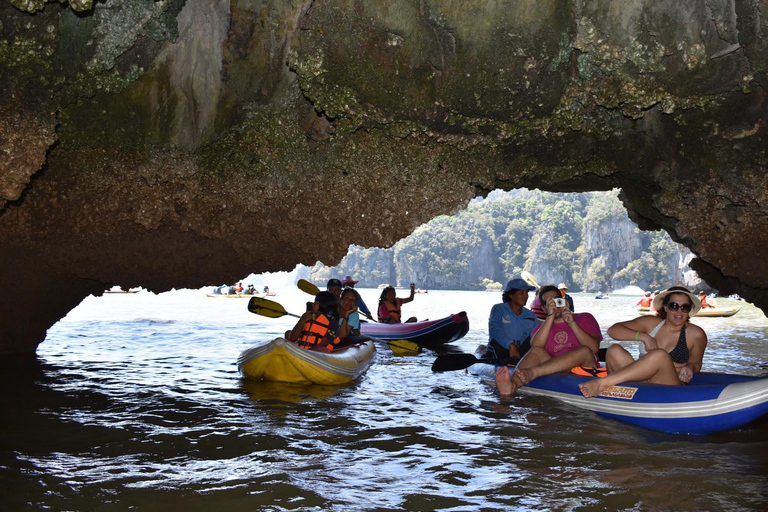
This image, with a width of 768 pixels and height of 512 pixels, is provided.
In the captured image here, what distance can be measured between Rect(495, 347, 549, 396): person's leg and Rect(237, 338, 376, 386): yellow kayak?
6.46ft

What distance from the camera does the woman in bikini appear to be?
5152 mm

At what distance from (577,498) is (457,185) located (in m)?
4.28

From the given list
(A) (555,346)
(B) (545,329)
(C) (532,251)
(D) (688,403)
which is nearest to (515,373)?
(A) (555,346)

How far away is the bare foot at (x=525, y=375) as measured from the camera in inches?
246

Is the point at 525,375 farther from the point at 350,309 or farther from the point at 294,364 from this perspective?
the point at 350,309

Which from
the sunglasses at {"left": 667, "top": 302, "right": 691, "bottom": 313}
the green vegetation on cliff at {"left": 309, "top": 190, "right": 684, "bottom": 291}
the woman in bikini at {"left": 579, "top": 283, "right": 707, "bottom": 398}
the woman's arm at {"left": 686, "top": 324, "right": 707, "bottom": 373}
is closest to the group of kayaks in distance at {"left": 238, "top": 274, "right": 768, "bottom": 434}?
the woman in bikini at {"left": 579, "top": 283, "right": 707, "bottom": 398}

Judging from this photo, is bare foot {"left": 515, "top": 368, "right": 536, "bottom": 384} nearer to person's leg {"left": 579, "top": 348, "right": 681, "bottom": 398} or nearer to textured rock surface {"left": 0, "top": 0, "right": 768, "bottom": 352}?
person's leg {"left": 579, "top": 348, "right": 681, "bottom": 398}

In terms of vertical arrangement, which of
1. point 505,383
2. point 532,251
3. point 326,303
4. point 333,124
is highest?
point 532,251

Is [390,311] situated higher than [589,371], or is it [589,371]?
[390,311]

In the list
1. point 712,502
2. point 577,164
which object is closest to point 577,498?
point 712,502

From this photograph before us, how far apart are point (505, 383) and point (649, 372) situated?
1.61 m

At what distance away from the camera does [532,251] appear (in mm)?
92750

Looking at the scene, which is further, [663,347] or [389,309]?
[389,309]

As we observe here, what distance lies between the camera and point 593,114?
693cm
